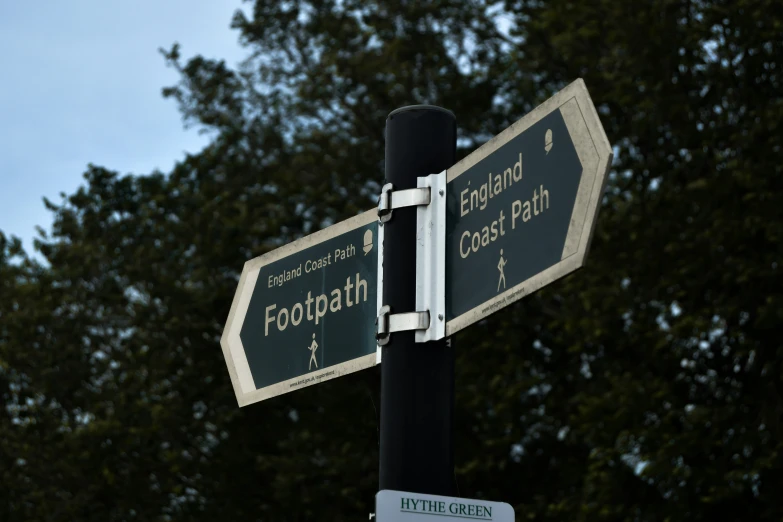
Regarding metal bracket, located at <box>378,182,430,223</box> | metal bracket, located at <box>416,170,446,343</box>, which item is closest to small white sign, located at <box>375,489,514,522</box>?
metal bracket, located at <box>416,170,446,343</box>

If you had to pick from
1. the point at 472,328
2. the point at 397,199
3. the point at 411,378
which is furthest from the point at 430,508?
the point at 472,328

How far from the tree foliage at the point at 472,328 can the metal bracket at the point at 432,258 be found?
983 cm

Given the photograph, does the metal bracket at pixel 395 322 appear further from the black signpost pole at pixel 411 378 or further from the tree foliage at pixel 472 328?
the tree foliage at pixel 472 328

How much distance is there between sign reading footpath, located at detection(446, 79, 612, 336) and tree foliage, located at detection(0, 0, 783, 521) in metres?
9.88

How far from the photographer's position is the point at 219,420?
51.5 feet

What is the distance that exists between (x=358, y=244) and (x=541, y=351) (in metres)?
13.0

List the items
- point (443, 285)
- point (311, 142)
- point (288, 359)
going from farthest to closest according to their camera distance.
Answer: point (311, 142) < point (288, 359) < point (443, 285)

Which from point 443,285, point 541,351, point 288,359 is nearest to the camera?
point 443,285

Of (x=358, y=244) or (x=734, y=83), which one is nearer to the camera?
(x=358, y=244)

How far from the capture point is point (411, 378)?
7.96 ft

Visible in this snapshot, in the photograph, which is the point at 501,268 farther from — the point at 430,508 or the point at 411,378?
the point at 430,508

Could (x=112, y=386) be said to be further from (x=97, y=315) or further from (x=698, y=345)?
(x=698, y=345)

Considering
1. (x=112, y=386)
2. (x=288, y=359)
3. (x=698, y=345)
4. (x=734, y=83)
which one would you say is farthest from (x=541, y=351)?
(x=288, y=359)

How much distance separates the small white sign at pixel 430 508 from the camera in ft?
7.14
